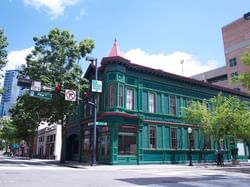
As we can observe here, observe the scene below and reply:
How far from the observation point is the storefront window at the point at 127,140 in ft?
85.3

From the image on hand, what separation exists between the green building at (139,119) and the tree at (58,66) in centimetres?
276

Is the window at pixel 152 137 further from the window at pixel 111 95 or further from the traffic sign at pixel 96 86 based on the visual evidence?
the traffic sign at pixel 96 86

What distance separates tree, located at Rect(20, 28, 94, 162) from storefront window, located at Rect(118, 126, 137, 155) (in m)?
5.75

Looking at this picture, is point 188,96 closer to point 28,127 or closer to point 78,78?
point 78,78

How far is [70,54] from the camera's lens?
2902cm

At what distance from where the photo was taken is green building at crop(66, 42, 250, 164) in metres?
26.1

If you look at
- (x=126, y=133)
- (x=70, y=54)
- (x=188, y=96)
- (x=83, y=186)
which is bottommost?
(x=83, y=186)

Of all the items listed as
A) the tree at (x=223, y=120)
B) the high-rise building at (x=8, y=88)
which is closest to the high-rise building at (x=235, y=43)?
the tree at (x=223, y=120)

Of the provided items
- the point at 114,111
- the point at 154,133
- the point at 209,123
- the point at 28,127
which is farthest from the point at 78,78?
the point at 28,127

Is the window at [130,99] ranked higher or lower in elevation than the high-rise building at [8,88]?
lower

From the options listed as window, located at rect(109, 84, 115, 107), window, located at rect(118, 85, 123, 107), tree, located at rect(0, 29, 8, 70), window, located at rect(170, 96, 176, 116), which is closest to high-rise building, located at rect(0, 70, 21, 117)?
tree, located at rect(0, 29, 8, 70)

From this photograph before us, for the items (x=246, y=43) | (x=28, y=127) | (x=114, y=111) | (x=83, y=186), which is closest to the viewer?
(x=83, y=186)

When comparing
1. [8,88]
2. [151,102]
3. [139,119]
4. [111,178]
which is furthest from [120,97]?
[8,88]

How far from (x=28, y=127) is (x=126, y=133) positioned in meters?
25.4
